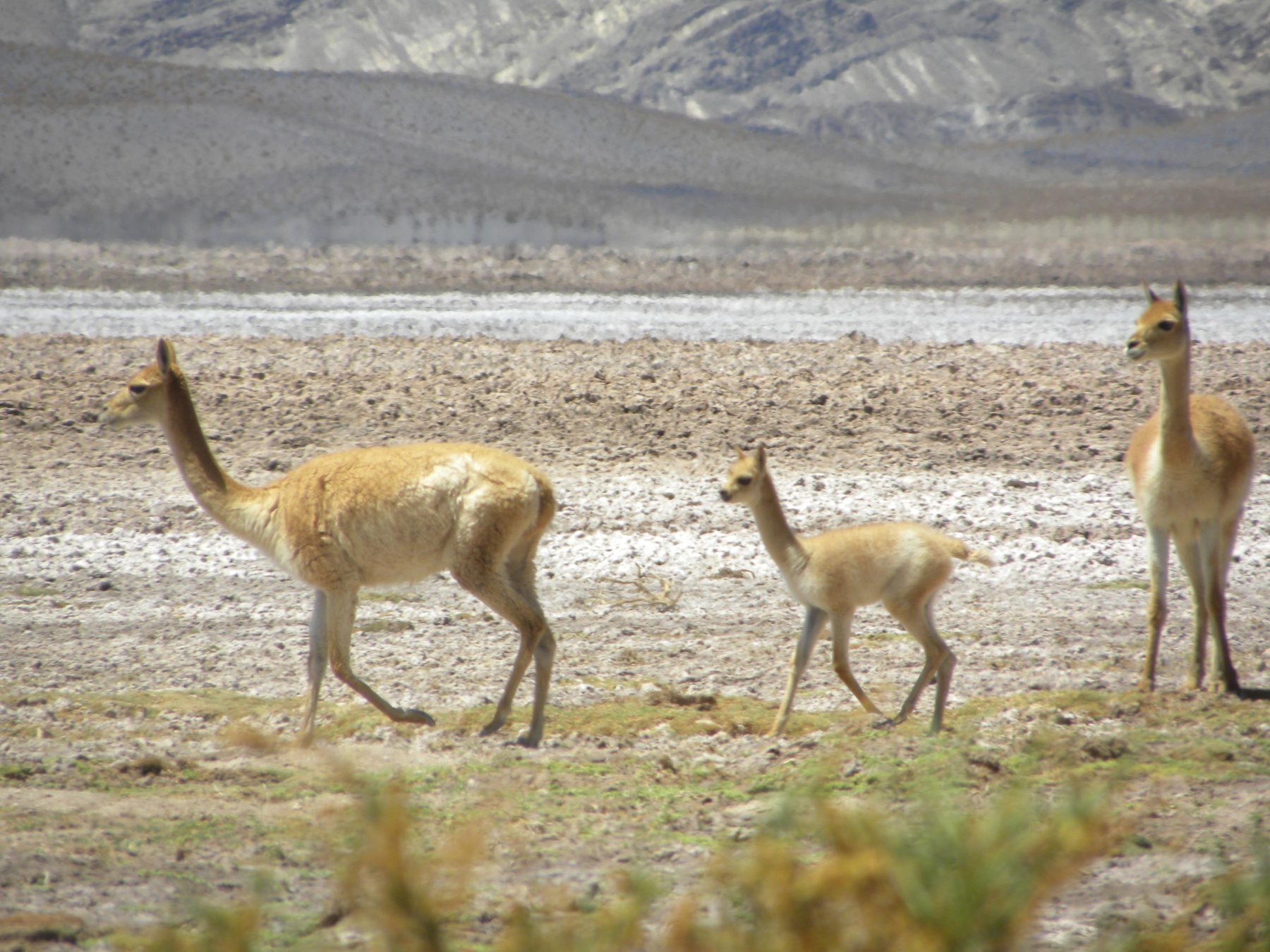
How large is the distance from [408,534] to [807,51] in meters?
76.0

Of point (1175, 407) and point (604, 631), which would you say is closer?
point (1175, 407)

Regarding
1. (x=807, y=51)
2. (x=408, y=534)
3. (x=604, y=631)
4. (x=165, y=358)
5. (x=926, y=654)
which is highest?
(x=807, y=51)

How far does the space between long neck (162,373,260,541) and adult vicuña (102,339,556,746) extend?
0.32 ft

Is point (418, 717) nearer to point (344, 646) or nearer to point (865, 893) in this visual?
point (344, 646)

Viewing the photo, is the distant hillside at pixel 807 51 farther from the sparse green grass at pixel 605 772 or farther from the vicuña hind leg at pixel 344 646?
the vicuña hind leg at pixel 344 646

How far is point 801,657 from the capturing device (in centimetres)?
623

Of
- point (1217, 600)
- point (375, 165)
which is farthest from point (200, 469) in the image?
point (375, 165)

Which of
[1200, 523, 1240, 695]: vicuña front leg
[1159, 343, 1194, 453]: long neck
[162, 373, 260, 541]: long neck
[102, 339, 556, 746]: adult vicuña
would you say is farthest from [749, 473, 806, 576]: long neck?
[162, 373, 260, 541]: long neck

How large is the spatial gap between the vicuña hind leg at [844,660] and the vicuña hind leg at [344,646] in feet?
6.24

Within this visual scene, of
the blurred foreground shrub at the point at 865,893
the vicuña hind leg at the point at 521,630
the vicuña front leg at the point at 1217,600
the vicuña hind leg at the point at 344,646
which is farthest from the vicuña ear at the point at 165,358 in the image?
the vicuña front leg at the point at 1217,600

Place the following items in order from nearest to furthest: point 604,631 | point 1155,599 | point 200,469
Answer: point 1155,599, point 200,469, point 604,631

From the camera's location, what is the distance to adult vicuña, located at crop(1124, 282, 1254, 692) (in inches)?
252

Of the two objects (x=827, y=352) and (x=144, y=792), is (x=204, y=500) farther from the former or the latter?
(x=827, y=352)

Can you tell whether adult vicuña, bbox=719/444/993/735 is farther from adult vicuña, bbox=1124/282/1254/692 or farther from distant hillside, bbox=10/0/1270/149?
distant hillside, bbox=10/0/1270/149
